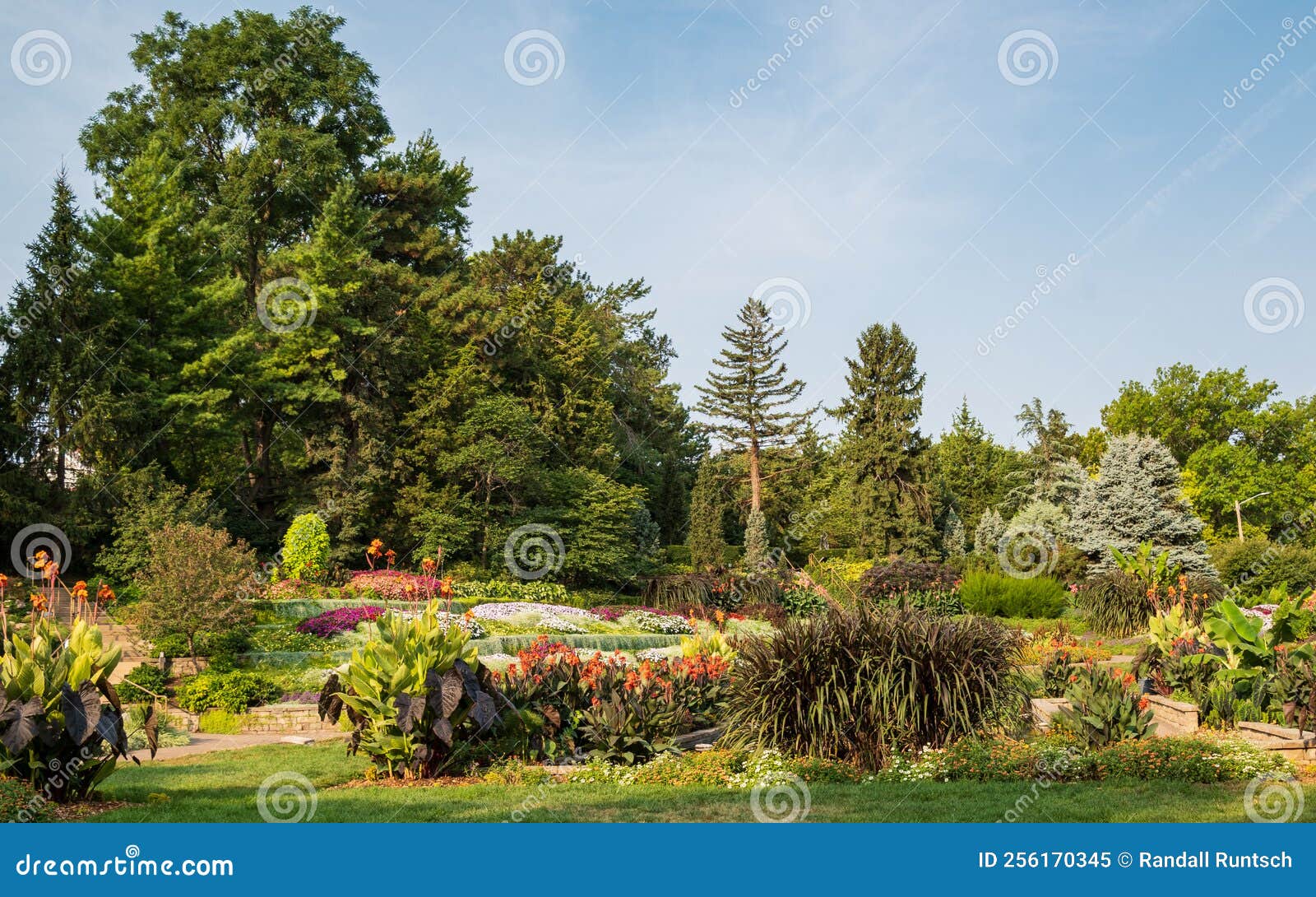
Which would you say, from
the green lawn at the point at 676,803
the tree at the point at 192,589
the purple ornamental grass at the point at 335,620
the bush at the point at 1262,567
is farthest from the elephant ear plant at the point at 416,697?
the bush at the point at 1262,567

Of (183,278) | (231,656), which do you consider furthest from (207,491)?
(231,656)

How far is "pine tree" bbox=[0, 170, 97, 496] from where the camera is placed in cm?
1912

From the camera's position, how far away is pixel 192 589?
12.0m

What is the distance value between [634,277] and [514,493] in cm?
2253

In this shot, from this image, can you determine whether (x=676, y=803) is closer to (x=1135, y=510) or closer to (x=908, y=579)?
(x=908, y=579)

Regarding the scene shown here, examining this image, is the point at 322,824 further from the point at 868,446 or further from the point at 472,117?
the point at 868,446

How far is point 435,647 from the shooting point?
6586mm

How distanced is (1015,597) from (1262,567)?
701 centimetres

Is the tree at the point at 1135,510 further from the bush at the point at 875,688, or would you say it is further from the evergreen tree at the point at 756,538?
Result: the bush at the point at 875,688

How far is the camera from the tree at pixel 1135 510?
79.4ft

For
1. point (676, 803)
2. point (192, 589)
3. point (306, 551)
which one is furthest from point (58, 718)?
point (306, 551)

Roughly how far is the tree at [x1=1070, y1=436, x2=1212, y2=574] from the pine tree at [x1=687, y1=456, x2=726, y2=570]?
12.1 meters

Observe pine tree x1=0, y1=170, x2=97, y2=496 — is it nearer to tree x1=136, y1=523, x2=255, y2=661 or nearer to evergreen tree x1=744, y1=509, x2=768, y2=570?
tree x1=136, y1=523, x2=255, y2=661

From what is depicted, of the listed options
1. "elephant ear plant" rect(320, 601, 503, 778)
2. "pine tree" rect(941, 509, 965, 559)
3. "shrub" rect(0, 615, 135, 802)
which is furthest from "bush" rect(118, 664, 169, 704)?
"pine tree" rect(941, 509, 965, 559)
